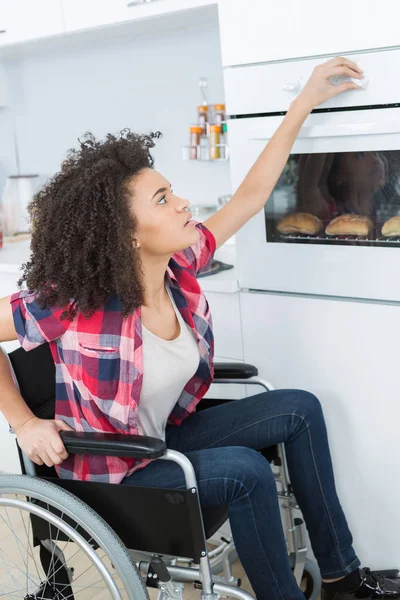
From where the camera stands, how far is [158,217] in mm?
1503

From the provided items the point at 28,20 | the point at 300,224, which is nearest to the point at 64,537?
the point at 300,224

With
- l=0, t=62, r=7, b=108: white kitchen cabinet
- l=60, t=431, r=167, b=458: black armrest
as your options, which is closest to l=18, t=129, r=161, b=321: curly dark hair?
l=60, t=431, r=167, b=458: black armrest

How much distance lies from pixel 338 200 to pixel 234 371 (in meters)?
0.46

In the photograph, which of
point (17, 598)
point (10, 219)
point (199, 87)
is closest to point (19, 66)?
point (10, 219)

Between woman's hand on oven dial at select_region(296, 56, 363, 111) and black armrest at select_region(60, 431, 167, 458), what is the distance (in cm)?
80

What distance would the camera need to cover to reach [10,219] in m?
3.02

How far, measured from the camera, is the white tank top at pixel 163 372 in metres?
1.56

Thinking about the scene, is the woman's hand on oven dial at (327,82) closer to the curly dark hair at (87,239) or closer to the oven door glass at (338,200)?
the oven door glass at (338,200)

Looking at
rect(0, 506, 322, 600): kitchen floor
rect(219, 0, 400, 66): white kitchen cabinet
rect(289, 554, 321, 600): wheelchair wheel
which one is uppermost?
rect(219, 0, 400, 66): white kitchen cabinet

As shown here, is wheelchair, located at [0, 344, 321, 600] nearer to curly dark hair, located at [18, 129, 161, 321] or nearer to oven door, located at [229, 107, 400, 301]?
curly dark hair, located at [18, 129, 161, 321]

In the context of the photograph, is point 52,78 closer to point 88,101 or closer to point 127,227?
point 88,101

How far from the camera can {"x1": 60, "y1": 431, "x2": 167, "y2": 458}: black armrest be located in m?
1.38

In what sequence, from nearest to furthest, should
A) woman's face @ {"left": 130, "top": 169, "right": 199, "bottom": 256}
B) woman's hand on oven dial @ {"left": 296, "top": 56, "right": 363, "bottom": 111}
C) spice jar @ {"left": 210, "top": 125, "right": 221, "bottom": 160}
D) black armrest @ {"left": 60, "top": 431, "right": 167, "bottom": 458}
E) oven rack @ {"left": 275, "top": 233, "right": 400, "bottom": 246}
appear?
black armrest @ {"left": 60, "top": 431, "right": 167, "bottom": 458}
woman's face @ {"left": 130, "top": 169, "right": 199, "bottom": 256}
woman's hand on oven dial @ {"left": 296, "top": 56, "right": 363, "bottom": 111}
oven rack @ {"left": 275, "top": 233, "right": 400, "bottom": 246}
spice jar @ {"left": 210, "top": 125, "right": 221, "bottom": 160}

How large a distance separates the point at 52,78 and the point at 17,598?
6.09ft
